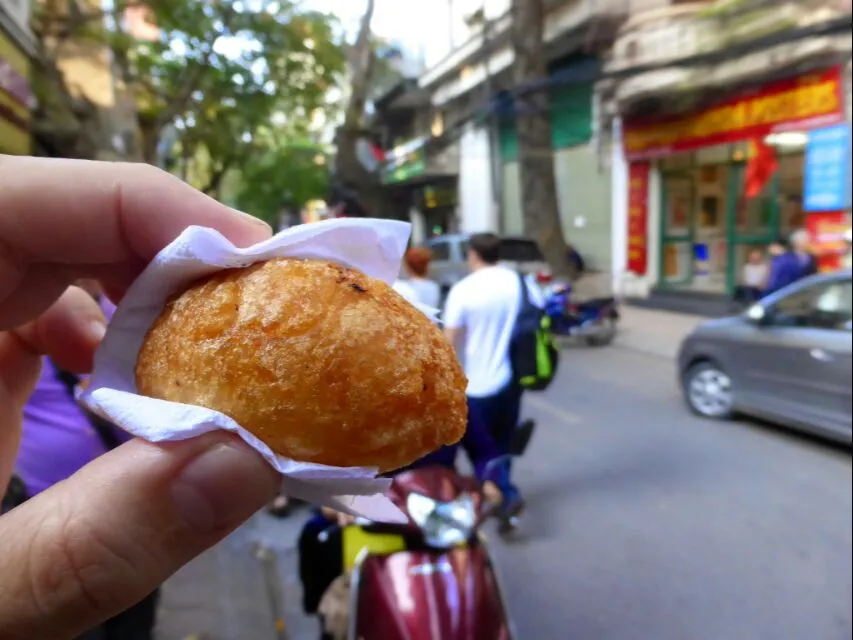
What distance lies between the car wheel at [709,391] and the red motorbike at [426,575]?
4.60 meters

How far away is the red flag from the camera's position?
12.2 meters

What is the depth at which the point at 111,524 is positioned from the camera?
1051 mm

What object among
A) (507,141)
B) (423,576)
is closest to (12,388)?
(423,576)

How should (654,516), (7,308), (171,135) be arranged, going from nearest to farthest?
(7,308)
(654,516)
(171,135)

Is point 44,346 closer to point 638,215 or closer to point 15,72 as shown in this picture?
point 15,72

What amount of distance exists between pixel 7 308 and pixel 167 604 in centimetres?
263

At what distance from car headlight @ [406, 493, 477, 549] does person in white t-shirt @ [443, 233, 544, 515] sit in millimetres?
1479

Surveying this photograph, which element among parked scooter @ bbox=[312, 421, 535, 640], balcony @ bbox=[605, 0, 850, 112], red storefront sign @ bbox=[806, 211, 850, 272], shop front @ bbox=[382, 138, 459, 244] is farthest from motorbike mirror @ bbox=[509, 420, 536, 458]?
shop front @ bbox=[382, 138, 459, 244]

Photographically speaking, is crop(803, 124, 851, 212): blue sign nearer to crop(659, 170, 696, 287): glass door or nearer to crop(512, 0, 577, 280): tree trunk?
crop(659, 170, 696, 287): glass door

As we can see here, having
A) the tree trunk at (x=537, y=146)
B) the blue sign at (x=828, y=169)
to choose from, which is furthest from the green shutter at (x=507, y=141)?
the blue sign at (x=828, y=169)

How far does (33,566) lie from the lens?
105cm

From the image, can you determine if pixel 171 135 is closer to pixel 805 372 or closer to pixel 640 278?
pixel 640 278

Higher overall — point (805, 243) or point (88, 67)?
point (88, 67)

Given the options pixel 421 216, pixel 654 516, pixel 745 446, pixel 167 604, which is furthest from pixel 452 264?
pixel 421 216
